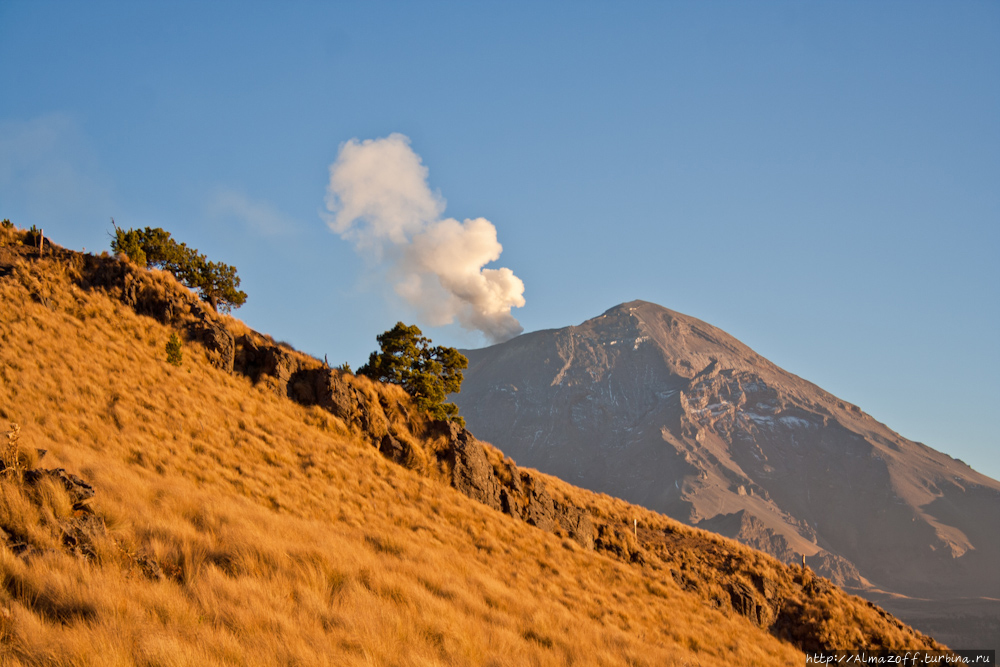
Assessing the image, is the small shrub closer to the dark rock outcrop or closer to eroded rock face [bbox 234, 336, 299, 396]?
eroded rock face [bbox 234, 336, 299, 396]

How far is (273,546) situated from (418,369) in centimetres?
2064

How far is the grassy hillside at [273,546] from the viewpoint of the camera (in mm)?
5398

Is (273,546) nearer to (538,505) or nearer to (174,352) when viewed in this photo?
(174,352)

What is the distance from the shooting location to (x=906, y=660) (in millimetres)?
19469

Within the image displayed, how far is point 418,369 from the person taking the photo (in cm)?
2844

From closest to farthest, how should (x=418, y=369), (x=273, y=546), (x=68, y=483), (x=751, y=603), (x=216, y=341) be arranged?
(x=68, y=483) < (x=273, y=546) < (x=751, y=603) < (x=216, y=341) < (x=418, y=369)

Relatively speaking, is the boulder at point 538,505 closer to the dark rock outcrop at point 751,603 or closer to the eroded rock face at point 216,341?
the dark rock outcrop at point 751,603

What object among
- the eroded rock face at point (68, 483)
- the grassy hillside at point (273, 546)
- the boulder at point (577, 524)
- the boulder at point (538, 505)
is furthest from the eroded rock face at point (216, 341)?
the boulder at point (577, 524)

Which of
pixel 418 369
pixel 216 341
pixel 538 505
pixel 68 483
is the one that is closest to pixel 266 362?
pixel 216 341

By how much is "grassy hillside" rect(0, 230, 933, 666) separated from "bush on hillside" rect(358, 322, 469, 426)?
5.55 feet

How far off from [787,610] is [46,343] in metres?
30.9

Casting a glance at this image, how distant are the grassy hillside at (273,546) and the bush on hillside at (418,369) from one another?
169cm

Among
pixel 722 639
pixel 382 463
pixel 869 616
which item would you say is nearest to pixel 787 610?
pixel 869 616

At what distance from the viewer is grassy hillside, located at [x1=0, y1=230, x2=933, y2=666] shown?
5.40m
